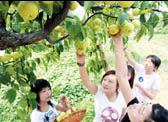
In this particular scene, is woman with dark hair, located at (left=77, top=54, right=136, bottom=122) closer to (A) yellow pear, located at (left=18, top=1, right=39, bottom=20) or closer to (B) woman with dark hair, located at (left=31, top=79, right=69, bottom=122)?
→ (B) woman with dark hair, located at (left=31, top=79, right=69, bottom=122)

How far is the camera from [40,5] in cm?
63

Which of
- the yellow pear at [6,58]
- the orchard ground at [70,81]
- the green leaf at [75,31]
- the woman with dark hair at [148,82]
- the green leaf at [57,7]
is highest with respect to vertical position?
the green leaf at [57,7]

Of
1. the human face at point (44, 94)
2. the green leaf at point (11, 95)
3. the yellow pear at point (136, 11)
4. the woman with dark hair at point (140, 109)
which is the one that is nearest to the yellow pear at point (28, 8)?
the yellow pear at point (136, 11)

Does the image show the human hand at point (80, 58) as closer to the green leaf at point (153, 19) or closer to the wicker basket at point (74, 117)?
the wicker basket at point (74, 117)

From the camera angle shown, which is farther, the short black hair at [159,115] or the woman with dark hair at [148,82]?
the woman with dark hair at [148,82]

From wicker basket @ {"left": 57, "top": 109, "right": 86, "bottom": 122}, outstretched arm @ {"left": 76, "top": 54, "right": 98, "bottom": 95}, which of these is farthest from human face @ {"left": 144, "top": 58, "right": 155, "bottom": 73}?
wicker basket @ {"left": 57, "top": 109, "right": 86, "bottom": 122}

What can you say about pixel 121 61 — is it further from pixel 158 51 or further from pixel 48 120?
pixel 158 51

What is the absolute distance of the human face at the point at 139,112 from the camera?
4.63 ft

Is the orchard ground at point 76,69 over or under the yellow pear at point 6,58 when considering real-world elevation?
under

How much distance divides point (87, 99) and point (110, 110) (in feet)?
7.71

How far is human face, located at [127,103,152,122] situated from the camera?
Result: 4.63 ft

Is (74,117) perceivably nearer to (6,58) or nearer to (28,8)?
(6,58)

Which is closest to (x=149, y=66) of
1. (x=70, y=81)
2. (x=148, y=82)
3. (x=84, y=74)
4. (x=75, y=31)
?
(x=148, y=82)

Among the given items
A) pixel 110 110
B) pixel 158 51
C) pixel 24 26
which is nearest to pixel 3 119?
pixel 110 110
